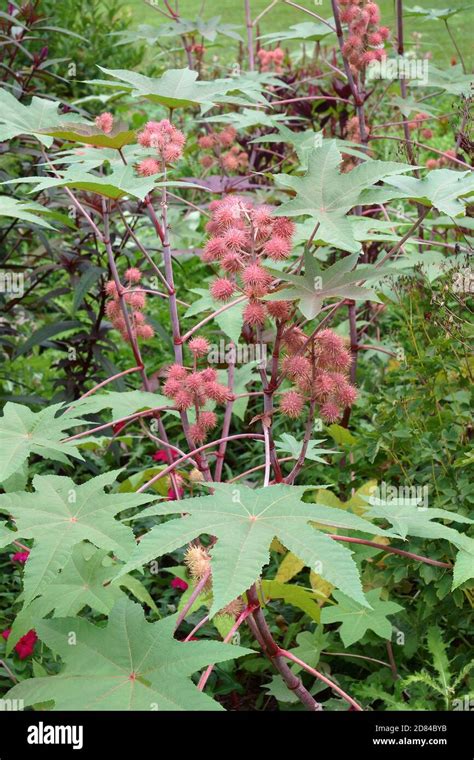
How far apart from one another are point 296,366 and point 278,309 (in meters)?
0.12

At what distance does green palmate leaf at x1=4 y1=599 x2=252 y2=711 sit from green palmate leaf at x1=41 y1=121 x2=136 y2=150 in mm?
969

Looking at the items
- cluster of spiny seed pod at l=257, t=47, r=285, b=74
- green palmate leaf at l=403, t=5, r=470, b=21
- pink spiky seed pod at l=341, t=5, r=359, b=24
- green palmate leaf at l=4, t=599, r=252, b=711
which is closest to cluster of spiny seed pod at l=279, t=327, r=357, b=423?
green palmate leaf at l=4, t=599, r=252, b=711

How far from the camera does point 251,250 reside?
1773mm

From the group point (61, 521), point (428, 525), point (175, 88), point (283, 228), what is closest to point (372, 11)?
point (175, 88)

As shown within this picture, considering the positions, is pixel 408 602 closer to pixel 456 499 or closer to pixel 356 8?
pixel 456 499

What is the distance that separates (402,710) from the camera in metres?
1.95

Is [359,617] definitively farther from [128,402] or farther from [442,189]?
[442,189]

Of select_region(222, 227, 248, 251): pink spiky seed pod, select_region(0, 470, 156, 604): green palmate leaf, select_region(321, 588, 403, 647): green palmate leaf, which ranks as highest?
select_region(222, 227, 248, 251): pink spiky seed pod

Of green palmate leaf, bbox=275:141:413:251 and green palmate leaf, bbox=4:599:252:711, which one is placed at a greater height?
green palmate leaf, bbox=275:141:413:251

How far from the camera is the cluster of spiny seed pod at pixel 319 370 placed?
1.76 meters

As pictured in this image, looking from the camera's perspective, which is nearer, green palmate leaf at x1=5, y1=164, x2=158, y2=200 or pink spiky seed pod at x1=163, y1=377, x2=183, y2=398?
green palmate leaf at x1=5, y1=164, x2=158, y2=200

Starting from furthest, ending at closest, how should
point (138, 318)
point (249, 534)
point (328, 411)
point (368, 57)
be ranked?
point (368, 57) < point (138, 318) < point (328, 411) < point (249, 534)

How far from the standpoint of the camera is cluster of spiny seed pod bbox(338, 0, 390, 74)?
3090 mm

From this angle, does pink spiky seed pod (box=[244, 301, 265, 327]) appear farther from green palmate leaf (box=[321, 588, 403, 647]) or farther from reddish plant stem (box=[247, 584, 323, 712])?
green palmate leaf (box=[321, 588, 403, 647])
